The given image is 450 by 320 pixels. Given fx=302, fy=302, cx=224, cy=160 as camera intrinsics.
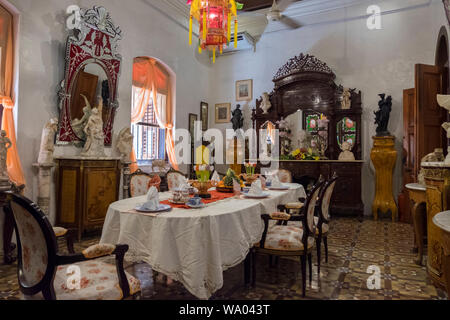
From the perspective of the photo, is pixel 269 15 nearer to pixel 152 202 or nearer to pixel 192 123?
pixel 192 123

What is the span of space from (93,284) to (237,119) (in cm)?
617

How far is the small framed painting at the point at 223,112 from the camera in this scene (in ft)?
25.8

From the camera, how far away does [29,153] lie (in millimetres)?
4016

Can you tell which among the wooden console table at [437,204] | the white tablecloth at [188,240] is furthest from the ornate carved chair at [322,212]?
the white tablecloth at [188,240]

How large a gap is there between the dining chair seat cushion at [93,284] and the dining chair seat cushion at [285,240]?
1251mm

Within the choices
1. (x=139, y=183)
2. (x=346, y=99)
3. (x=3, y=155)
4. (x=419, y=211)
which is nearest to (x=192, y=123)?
(x=346, y=99)

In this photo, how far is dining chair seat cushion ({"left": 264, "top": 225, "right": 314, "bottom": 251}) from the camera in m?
2.56

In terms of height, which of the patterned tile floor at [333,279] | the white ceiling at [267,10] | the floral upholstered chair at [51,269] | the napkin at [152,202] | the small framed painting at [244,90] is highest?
the white ceiling at [267,10]

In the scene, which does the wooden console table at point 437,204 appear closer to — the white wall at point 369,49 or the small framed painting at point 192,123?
the white wall at point 369,49

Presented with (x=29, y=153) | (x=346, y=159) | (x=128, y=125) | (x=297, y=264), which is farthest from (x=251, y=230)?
(x=346, y=159)

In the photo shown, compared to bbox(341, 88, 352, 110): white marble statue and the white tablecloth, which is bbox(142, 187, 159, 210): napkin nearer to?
the white tablecloth

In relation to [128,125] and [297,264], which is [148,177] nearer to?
[297,264]

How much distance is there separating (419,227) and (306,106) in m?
3.95

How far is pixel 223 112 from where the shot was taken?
26.1 feet
